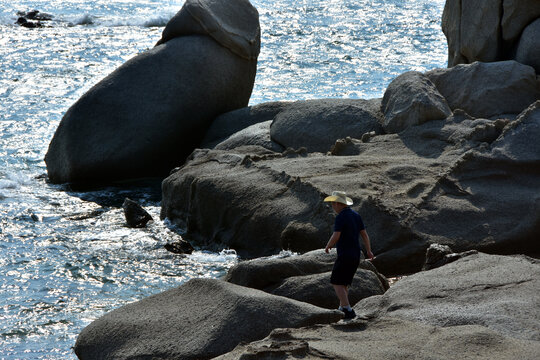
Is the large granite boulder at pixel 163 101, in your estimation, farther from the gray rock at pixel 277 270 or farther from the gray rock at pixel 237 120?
the gray rock at pixel 277 270

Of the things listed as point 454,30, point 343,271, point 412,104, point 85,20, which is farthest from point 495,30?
point 85,20

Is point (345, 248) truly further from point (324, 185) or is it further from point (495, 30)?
point (495, 30)

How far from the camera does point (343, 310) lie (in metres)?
6.70

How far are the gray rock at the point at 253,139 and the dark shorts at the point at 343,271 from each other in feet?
17.9

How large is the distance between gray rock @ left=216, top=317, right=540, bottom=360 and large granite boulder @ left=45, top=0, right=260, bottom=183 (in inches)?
312

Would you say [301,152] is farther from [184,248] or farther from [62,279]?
[62,279]

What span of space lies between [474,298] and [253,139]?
6.55m

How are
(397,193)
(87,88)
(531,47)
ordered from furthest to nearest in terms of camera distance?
(87,88) → (531,47) → (397,193)

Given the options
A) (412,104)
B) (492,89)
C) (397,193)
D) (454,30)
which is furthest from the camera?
(454,30)

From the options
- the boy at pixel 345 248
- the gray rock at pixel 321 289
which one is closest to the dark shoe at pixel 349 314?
the boy at pixel 345 248

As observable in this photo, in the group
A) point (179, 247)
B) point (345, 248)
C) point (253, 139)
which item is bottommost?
point (179, 247)

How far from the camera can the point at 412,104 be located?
36.3ft

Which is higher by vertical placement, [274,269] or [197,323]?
[197,323]

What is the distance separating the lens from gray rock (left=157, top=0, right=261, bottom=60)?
14.4 m
